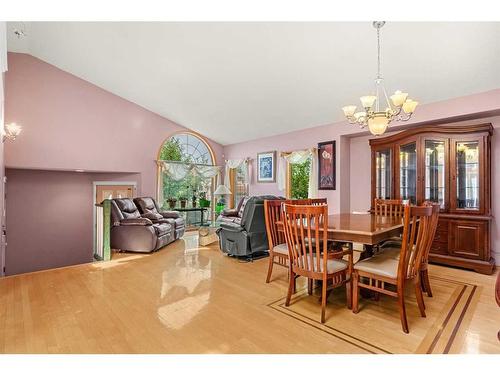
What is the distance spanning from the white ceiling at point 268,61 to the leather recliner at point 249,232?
2035 millimetres

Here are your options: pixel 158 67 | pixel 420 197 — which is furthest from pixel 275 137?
pixel 420 197

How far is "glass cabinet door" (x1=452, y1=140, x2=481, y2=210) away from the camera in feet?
12.1

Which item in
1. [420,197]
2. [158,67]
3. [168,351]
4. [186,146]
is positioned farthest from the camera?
[186,146]

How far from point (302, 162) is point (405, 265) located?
3942mm

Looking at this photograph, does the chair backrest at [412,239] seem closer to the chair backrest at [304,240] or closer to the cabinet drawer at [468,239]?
the chair backrest at [304,240]

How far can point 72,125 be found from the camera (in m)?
5.53

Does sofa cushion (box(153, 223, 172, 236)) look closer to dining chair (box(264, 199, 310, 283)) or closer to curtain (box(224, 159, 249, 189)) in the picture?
dining chair (box(264, 199, 310, 283))

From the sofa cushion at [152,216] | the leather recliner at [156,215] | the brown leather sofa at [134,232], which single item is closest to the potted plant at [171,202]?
the leather recliner at [156,215]

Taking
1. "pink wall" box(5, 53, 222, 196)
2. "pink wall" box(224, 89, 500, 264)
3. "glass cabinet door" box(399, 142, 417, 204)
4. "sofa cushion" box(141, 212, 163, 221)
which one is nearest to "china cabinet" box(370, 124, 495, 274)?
"glass cabinet door" box(399, 142, 417, 204)

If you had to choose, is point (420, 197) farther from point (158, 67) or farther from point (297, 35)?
point (158, 67)

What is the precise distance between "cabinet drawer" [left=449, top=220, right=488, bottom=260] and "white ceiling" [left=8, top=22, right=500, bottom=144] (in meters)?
1.79

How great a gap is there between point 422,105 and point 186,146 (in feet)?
18.0

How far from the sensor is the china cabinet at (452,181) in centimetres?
359
